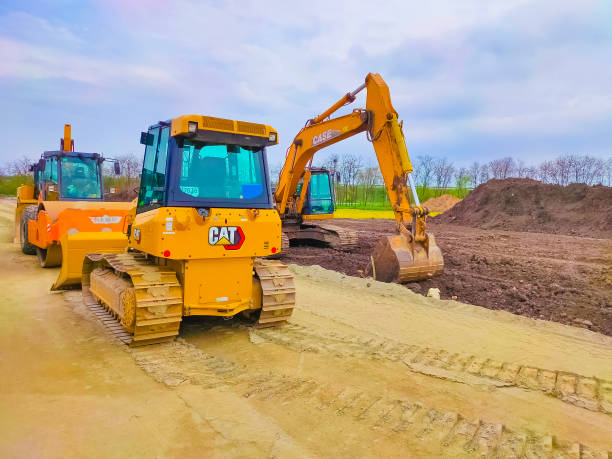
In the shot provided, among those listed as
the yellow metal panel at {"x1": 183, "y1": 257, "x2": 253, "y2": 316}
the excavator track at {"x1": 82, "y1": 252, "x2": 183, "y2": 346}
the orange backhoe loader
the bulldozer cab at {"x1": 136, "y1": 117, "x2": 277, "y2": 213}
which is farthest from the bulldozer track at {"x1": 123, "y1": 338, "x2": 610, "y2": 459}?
the orange backhoe loader

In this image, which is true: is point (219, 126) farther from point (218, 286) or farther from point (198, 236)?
point (218, 286)

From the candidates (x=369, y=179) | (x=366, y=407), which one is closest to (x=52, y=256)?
(x=366, y=407)

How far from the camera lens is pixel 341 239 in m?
12.9

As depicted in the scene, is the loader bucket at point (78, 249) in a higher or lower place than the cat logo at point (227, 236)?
lower

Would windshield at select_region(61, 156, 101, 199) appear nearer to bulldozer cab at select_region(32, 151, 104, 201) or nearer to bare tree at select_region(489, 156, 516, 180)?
bulldozer cab at select_region(32, 151, 104, 201)

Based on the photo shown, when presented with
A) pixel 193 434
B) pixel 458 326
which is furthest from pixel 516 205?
pixel 193 434

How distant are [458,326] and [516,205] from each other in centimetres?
2085

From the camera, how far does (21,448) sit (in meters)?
2.89

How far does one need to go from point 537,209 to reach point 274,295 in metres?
21.8

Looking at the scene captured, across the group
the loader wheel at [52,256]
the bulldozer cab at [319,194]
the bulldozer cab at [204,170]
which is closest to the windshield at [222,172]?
Answer: the bulldozer cab at [204,170]

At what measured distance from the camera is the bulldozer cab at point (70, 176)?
36.0 ft

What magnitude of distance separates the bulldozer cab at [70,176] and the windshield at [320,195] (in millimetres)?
5934

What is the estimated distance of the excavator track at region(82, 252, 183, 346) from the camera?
4.51m

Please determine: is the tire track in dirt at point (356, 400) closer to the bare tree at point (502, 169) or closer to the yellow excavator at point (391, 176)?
the yellow excavator at point (391, 176)
